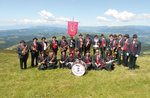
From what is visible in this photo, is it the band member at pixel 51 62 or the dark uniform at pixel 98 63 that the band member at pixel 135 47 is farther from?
the band member at pixel 51 62

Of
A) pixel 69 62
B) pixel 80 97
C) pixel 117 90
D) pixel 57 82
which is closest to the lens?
pixel 80 97

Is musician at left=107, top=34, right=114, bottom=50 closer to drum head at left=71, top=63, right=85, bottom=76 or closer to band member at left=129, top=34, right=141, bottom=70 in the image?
band member at left=129, top=34, right=141, bottom=70

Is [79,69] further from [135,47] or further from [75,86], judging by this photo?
[135,47]

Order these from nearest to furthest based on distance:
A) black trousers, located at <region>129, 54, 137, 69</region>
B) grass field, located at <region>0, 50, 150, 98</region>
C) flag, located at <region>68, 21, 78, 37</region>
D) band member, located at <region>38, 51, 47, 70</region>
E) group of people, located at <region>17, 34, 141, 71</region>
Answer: grass field, located at <region>0, 50, 150, 98</region>
black trousers, located at <region>129, 54, 137, 69</region>
group of people, located at <region>17, 34, 141, 71</region>
band member, located at <region>38, 51, 47, 70</region>
flag, located at <region>68, 21, 78, 37</region>

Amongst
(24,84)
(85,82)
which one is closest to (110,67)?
(85,82)

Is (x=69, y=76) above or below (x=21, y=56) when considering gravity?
below

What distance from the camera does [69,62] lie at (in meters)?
13.5

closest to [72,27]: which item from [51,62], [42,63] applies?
[51,62]

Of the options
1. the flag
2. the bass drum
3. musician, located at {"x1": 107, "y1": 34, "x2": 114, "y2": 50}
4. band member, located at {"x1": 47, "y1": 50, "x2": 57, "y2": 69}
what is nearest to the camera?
the bass drum

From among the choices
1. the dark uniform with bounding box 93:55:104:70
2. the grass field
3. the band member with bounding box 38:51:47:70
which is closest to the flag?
the band member with bounding box 38:51:47:70

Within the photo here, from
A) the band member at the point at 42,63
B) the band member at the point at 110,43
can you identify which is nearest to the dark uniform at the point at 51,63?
the band member at the point at 42,63

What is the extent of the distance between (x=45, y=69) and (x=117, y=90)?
852cm

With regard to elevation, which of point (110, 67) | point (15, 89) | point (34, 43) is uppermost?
point (34, 43)

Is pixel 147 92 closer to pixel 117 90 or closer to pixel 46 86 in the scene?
pixel 117 90
